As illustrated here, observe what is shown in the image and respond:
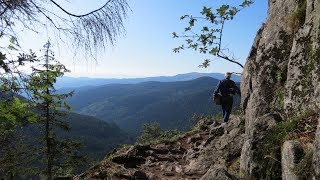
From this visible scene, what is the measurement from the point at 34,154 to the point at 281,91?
22.8m

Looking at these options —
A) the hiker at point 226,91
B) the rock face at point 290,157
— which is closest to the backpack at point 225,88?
the hiker at point 226,91

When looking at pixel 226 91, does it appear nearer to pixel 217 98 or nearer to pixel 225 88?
pixel 225 88

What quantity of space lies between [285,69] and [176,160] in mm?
6317

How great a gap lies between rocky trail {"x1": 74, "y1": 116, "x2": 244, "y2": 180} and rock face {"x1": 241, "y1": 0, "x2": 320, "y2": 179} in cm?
123

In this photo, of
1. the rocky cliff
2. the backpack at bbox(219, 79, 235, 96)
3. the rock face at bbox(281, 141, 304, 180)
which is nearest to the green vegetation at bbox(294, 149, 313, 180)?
the rocky cliff

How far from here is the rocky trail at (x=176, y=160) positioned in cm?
1216

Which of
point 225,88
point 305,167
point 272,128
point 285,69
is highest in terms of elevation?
point 285,69

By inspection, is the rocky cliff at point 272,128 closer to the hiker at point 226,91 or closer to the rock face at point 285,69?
the rock face at point 285,69

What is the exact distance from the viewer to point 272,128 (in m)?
8.28

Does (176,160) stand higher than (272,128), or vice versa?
(272,128)

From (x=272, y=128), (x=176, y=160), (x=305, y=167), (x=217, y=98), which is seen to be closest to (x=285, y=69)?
(x=272, y=128)

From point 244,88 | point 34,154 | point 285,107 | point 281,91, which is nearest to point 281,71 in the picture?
point 281,91

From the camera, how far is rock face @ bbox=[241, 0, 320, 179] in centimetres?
874

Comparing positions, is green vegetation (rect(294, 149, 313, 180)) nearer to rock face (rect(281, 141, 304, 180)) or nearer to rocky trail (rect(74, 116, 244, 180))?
rock face (rect(281, 141, 304, 180))
